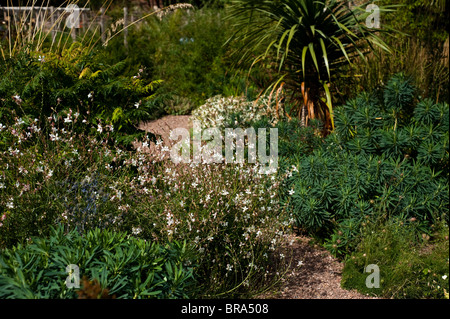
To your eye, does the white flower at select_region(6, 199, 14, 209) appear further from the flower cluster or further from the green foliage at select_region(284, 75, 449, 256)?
the flower cluster

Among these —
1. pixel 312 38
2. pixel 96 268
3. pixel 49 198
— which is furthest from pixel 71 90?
pixel 312 38

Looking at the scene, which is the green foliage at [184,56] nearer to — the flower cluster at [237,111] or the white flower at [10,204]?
the flower cluster at [237,111]

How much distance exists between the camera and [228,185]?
11.4ft

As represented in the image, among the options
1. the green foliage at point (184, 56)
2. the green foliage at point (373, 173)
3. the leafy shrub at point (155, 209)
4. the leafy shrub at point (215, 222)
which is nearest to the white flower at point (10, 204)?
the leafy shrub at point (155, 209)

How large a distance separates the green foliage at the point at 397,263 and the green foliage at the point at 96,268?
1705 mm

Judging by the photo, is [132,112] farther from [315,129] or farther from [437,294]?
[437,294]

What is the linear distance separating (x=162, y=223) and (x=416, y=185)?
2.35m

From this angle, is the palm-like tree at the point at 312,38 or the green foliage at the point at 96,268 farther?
the palm-like tree at the point at 312,38

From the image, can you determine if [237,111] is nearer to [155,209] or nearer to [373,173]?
[373,173]

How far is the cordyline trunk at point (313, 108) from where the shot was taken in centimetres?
566

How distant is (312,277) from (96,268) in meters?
2.04

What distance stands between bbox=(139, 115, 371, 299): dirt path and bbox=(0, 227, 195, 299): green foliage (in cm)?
119

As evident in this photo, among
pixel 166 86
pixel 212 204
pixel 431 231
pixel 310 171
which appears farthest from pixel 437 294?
pixel 166 86
